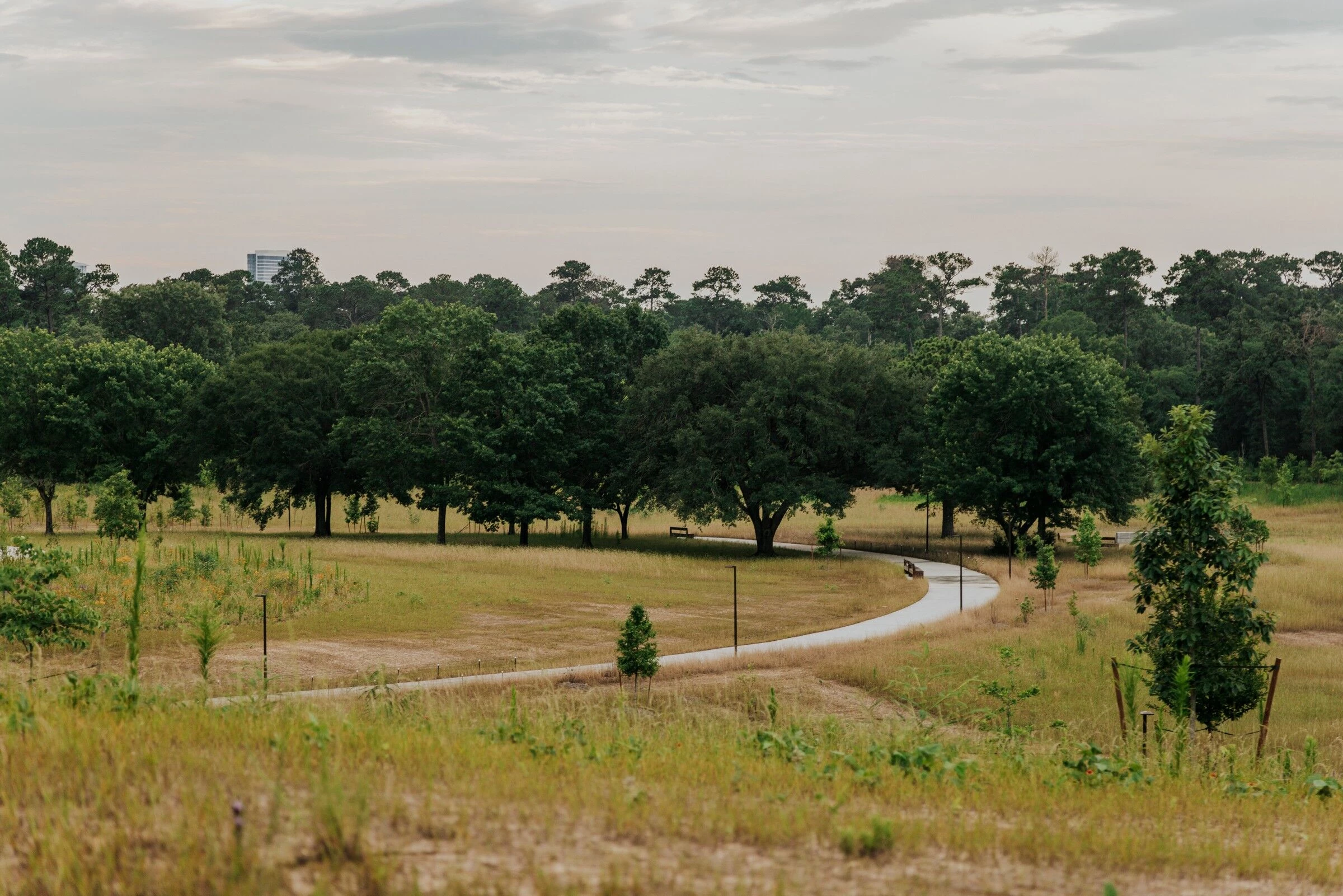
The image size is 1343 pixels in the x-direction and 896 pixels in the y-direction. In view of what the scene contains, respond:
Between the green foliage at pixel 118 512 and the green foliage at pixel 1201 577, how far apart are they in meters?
33.7

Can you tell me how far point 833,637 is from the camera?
32031 mm

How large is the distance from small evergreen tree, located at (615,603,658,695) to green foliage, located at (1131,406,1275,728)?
8714 mm

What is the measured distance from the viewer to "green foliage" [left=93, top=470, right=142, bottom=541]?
41750mm

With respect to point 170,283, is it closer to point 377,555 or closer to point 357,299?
point 357,299

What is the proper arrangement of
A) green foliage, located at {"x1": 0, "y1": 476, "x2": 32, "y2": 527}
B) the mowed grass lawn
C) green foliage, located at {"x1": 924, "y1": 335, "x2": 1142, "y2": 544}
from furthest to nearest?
1. green foliage, located at {"x1": 0, "y1": 476, "x2": 32, "y2": 527}
2. green foliage, located at {"x1": 924, "y1": 335, "x2": 1142, "y2": 544}
3. the mowed grass lawn

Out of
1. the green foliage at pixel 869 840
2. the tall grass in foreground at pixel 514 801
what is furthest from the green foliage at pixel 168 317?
the green foliage at pixel 869 840

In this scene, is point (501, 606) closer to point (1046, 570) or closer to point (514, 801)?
point (1046, 570)

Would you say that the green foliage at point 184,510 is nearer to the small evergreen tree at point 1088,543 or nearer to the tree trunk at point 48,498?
the tree trunk at point 48,498

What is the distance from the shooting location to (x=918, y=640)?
30234mm

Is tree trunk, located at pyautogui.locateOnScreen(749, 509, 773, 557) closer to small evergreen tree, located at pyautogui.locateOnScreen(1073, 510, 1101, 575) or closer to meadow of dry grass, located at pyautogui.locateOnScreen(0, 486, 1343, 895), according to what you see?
small evergreen tree, located at pyautogui.locateOnScreen(1073, 510, 1101, 575)

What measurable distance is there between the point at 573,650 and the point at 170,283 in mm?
89939

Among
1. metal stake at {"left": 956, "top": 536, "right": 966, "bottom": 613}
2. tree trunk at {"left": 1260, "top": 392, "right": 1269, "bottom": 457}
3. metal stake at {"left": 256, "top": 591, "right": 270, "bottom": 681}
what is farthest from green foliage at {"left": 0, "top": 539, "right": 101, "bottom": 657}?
tree trunk at {"left": 1260, "top": 392, "right": 1269, "bottom": 457}

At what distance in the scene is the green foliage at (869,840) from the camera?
7.55 metres

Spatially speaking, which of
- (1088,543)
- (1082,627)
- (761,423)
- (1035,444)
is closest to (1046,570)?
(1082,627)
